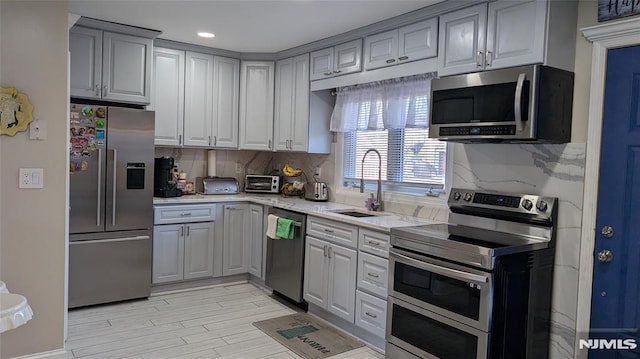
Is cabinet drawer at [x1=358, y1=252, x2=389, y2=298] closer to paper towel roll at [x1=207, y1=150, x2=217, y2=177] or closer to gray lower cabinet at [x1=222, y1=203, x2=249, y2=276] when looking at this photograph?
gray lower cabinet at [x1=222, y1=203, x2=249, y2=276]

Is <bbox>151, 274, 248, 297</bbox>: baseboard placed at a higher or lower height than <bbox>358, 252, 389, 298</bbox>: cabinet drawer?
lower

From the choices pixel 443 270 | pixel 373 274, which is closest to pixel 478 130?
pixel 443 270

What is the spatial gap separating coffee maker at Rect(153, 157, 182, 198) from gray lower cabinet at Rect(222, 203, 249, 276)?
0.57 metres

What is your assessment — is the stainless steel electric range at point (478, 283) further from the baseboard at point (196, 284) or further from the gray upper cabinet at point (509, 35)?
the baseboard at point (196, 284)

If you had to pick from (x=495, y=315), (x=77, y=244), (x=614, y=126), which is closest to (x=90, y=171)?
(x=77, y=244)

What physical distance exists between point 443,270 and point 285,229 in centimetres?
176

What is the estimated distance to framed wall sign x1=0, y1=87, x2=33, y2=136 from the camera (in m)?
2.68

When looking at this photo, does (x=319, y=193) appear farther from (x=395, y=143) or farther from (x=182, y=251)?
(x=182, y=251)

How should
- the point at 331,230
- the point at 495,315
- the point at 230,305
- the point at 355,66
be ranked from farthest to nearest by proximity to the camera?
the point at 230,305 < the point at 355,66 < the point at 331,230 < the point at 495,315

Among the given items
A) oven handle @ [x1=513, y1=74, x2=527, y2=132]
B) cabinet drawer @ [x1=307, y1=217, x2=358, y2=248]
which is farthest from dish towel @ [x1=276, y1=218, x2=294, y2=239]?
oven handle @ [x1=513, y1=74, x2=527, y2=132]

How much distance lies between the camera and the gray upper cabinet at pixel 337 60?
391 centimetres

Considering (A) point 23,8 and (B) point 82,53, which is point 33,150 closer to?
(A) point 23,8

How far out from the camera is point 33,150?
279cm

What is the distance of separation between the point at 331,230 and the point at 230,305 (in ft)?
4.13
